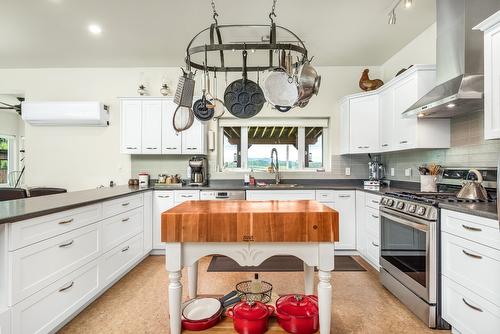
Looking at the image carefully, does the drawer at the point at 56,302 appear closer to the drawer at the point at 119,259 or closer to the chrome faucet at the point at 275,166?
A: the drawer at the point at 119,259

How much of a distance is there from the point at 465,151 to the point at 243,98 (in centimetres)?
222

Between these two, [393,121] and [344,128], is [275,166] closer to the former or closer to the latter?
[344,128]

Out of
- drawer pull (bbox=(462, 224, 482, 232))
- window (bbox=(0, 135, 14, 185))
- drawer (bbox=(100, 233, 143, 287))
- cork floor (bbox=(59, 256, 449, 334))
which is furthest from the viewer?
window (bbox=(0, 135, 14, 185))

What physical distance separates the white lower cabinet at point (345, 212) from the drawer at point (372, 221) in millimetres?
315

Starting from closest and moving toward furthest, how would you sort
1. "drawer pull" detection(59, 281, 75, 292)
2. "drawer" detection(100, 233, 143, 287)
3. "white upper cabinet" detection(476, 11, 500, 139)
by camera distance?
"white upper cabinet" detection(476, 11, 500, 139)
"drawer pull" detection(59, 281, 75, 292)
"drawer" detection(100, 233, 143, 287)

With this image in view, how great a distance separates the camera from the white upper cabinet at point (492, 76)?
1.91 metres

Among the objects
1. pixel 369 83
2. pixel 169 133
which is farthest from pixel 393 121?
pixel 169 133

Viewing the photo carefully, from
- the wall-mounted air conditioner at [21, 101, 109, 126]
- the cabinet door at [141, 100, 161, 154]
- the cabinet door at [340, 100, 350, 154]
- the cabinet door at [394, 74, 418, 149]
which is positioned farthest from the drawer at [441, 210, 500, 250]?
the wall-mounted air conditioner at [21, 101, 109, 126]

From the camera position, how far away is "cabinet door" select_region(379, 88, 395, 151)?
11.3ft

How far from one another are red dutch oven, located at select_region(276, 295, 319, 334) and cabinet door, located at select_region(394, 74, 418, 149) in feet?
6.95

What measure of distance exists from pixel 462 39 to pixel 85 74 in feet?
16.1

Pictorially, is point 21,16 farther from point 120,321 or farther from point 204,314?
point 204,314

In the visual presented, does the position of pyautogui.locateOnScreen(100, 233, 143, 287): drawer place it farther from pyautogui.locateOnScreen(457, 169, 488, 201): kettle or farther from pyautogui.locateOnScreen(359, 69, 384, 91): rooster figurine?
pyautogui.locateOnScreen(359, 69, 384, 91): rooster figurine

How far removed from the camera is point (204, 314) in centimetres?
183
